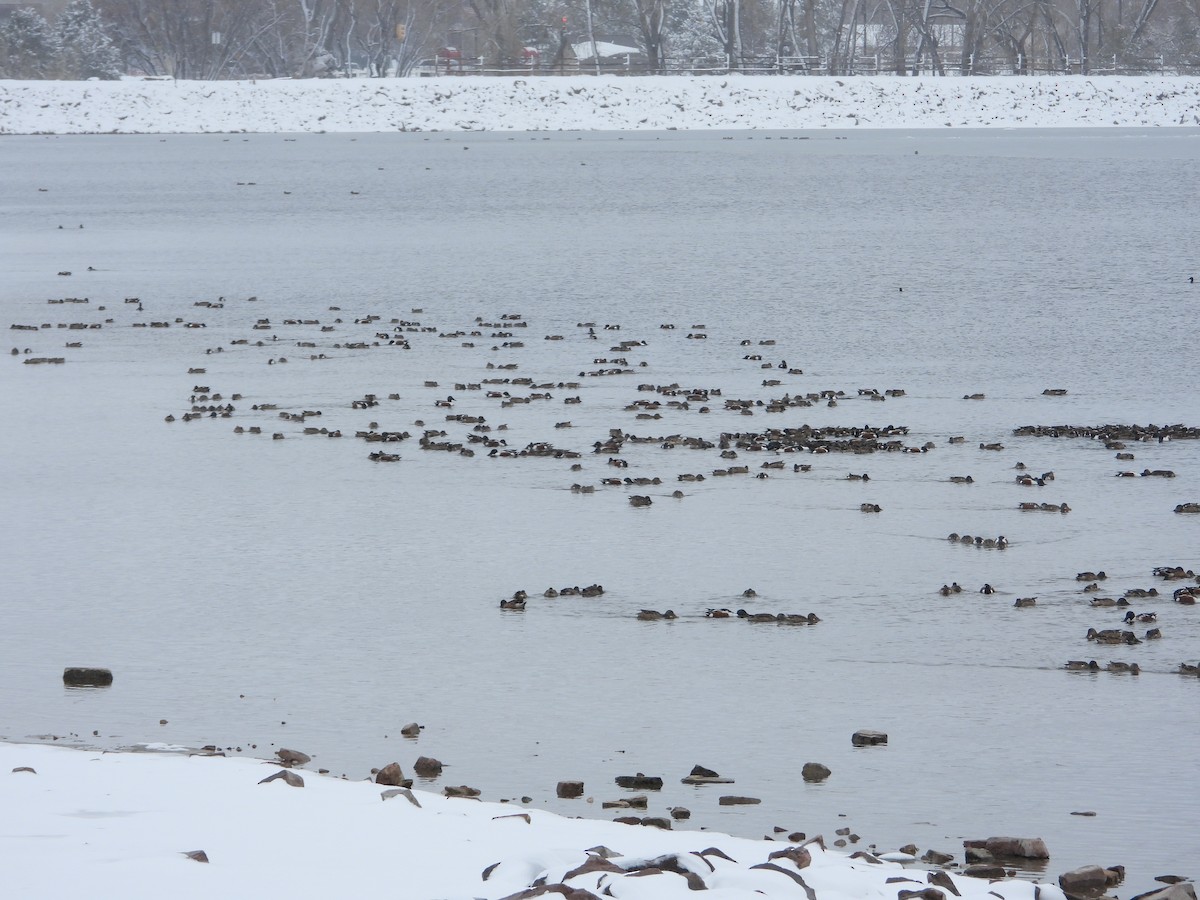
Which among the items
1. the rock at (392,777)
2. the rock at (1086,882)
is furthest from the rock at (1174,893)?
the rock at (392,777)

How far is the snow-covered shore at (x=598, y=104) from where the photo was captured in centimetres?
9369

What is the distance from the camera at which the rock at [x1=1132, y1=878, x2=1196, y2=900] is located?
6172mm

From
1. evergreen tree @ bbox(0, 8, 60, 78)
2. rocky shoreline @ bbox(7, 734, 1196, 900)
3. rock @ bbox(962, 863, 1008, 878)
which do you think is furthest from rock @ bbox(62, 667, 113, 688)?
evergreen tree @ bbox(0, 8, 60, 78)

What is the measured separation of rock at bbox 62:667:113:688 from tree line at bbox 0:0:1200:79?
319 feet

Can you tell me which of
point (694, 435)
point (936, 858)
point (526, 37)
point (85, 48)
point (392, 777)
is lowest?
point (936, 858)

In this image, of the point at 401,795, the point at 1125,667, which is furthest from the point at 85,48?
the point at 401,795

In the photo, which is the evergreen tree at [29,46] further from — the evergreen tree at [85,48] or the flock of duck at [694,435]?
the flock of duck at [694,435]

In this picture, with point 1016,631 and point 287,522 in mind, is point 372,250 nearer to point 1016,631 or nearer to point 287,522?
point 287,522

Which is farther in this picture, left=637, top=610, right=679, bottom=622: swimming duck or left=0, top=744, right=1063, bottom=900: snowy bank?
left=637, top=610, right=679, bottom=622: swimming duck

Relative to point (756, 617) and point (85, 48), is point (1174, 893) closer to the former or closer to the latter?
point (756, 617)

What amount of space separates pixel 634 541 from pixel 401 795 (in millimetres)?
5805

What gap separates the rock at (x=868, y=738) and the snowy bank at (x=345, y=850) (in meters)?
1.57

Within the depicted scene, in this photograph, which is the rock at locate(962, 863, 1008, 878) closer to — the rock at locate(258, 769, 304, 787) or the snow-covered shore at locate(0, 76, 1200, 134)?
the rock at locate(258, 769, 304, 787)

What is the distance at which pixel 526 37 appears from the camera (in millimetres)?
122562
